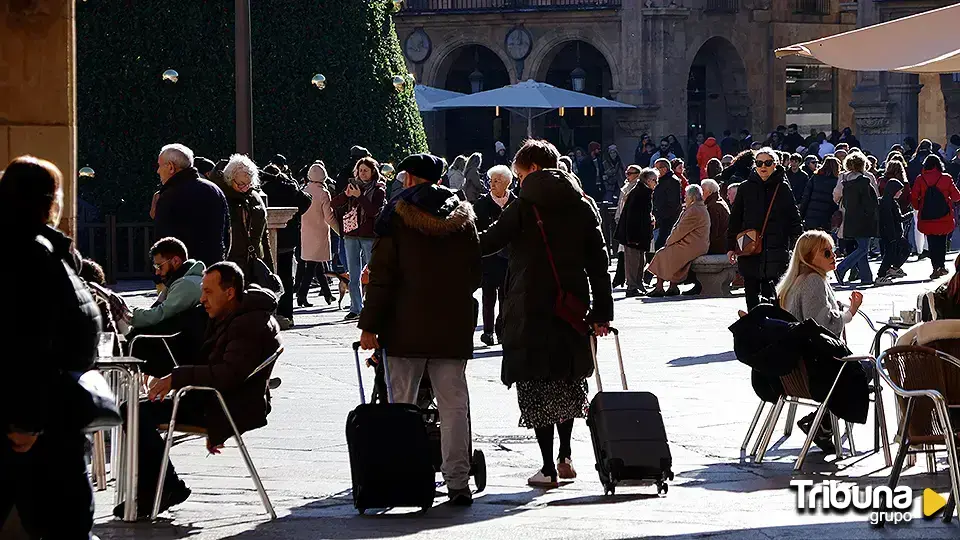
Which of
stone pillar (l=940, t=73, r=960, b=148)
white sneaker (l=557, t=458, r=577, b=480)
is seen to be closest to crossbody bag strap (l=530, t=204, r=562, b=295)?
white sneaker (l=557, t=458, r=577, b=480)

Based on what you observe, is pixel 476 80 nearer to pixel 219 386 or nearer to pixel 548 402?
pixel 548 402

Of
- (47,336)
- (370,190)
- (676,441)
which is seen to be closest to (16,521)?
(47,336)

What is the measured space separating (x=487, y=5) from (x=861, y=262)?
24958 millimetres

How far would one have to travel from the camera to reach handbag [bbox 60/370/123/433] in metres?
6.19

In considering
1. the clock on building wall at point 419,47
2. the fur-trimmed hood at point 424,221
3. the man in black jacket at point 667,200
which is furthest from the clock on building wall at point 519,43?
the fur-trimmed hood at point 424,221

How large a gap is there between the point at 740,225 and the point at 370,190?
4.36 m

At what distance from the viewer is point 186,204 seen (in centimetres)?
1235

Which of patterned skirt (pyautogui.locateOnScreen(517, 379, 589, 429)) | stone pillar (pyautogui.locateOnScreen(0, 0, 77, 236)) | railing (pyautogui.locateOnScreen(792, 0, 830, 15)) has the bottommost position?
patterned skirt (pyautogui.locateOnScreen(517, 379, 589, 429))

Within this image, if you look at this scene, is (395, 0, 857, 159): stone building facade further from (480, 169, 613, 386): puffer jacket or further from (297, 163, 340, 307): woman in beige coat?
(480, 169, 613, 386): puffer jacket

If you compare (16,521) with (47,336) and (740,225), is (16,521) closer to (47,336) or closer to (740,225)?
(47,336)

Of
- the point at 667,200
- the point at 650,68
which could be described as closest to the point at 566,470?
the point at 667,200

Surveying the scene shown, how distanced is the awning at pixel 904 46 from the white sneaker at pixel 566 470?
331cm

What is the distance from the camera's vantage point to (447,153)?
158ft

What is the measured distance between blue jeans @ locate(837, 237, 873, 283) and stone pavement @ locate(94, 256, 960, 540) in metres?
8.79
